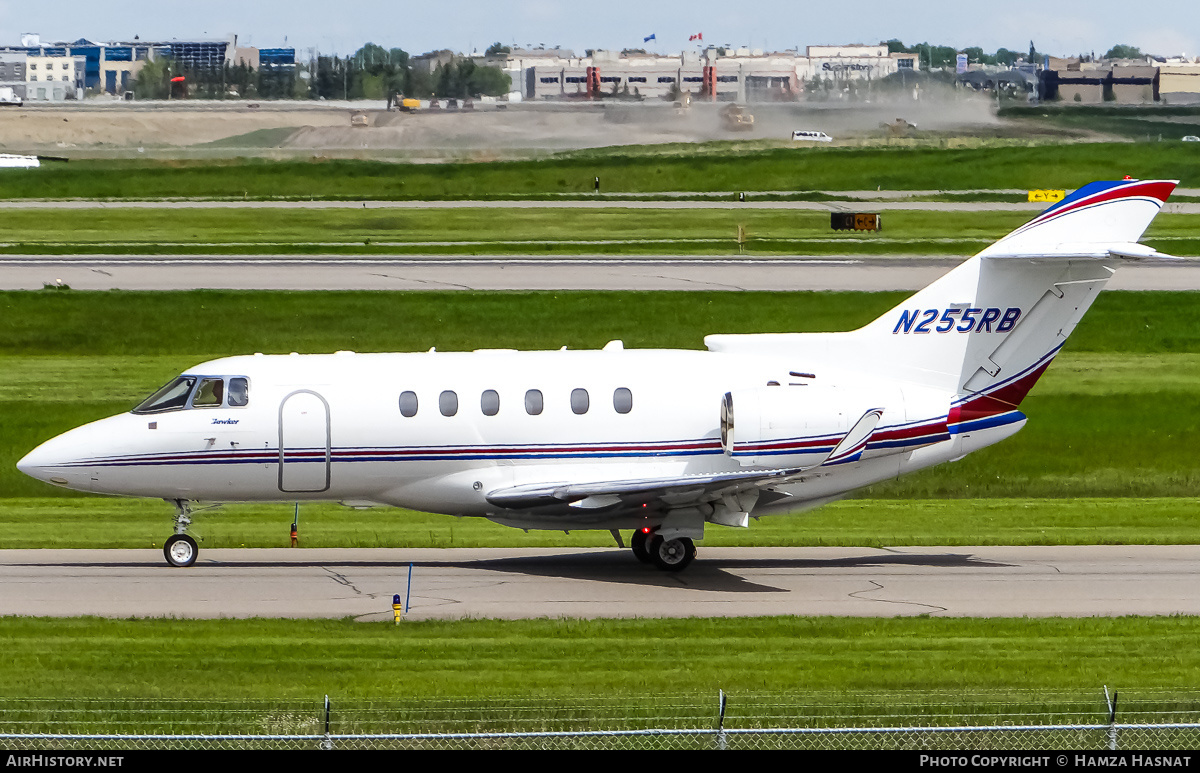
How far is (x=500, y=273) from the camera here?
5481cm

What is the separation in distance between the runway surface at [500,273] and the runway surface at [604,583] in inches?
997

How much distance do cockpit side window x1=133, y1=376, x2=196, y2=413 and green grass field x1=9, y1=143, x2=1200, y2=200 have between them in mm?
63390

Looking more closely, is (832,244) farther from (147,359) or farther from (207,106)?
(207,106)

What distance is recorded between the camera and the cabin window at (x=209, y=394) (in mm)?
24609

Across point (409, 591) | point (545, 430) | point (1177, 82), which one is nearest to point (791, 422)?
point (545, 430)

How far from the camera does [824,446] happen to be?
2416 cm

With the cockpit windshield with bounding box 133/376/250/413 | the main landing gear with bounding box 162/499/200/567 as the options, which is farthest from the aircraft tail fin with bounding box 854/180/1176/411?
the main landing gear with bounding box 162/499/200/567

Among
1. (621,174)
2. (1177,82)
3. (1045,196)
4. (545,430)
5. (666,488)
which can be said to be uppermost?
(1177,82)

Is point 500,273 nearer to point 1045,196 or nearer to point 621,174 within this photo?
point 1045,196

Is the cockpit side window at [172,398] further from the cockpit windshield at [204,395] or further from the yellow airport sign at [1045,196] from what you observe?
the yellow airport sign at [1045,196]

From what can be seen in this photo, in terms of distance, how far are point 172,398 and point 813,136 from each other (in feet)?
336

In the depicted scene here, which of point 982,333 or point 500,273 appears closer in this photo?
point 982,333

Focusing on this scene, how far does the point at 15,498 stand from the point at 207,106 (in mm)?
121984
